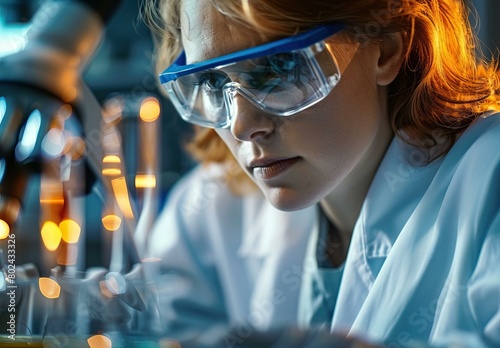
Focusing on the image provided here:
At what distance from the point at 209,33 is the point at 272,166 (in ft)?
0.72

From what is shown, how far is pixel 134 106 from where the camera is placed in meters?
1.42

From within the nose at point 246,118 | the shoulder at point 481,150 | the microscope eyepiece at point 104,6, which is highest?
the microscope eyepiece at point 104,6

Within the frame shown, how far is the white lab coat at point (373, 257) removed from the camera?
0.90 m

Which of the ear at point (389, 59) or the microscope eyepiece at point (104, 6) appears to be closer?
the ear at point (389, 59)

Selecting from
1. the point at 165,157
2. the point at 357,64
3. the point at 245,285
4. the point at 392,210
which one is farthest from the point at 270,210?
the point at 357,64

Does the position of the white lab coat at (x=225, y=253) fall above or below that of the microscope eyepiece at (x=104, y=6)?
below

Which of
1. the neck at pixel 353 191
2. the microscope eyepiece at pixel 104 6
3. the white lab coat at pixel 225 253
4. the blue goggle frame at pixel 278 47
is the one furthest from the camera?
the white lab coat at pixel 225 253

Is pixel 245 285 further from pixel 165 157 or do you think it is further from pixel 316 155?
pixel 316 155

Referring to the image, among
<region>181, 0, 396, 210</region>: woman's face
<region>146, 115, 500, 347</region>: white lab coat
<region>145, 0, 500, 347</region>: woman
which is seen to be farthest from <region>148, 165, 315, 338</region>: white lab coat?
<region>181, 0, 396, 210</region>: woman's face

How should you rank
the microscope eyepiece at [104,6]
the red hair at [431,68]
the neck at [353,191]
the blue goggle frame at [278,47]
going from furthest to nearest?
the microscope eyepiece at [104,6], the neck at [353,191], the red hair at [431,68], the blue goggle frame at [278,47]

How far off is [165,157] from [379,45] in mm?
724

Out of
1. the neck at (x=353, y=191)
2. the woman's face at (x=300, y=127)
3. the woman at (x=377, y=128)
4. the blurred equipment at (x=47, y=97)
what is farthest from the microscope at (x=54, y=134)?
the neck at (x=353, y=191)

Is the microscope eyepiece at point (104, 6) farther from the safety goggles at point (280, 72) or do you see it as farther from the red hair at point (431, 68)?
the safety goggles at point (280, 72)

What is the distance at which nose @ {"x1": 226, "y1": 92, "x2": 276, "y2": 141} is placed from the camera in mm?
962
